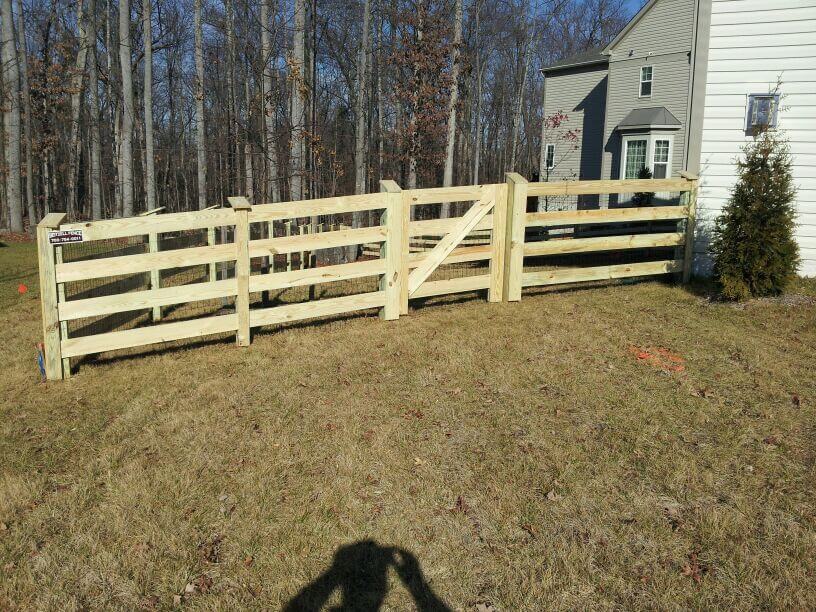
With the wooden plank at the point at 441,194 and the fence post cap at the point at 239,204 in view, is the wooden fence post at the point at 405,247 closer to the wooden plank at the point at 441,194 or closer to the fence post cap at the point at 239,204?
the wooden plank at the point at 441,194

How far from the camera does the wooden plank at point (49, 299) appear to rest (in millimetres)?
6070

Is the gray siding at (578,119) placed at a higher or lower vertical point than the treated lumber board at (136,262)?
higher

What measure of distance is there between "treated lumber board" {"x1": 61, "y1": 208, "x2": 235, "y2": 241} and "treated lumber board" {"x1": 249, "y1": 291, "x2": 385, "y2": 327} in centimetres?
109

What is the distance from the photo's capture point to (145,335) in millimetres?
6719

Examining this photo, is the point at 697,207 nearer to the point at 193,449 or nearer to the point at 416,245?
the point at 416,245

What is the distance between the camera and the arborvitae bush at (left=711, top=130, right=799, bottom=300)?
8430mm

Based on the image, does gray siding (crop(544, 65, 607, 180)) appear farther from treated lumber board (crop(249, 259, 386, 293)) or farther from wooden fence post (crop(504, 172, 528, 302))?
treated lumber board (crop(249, 259, 386, 293))

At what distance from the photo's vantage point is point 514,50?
4244 centimetres

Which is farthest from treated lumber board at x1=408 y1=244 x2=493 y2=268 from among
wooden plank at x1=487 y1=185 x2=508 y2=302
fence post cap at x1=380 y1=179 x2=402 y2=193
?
fence post cap at x1=380 y1=179 x2=402 y2=193

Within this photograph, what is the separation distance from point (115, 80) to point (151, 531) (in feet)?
107

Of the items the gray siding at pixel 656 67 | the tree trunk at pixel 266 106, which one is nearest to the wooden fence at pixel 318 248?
the tree trunk at pixel 266 106

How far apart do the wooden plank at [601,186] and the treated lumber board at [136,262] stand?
415cm

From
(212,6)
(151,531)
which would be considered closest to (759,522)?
(151,531)

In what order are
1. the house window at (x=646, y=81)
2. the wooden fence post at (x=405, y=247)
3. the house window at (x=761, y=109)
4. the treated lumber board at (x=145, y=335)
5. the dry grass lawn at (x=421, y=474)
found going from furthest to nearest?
the house window at (x=646, y=81) < the house window at (x=761, y=109) < the wooden fence post at (x=405, y=247) < the treated lumber board at (x=145, y=335) < the dry grass lawn at (x=421, y=474)
